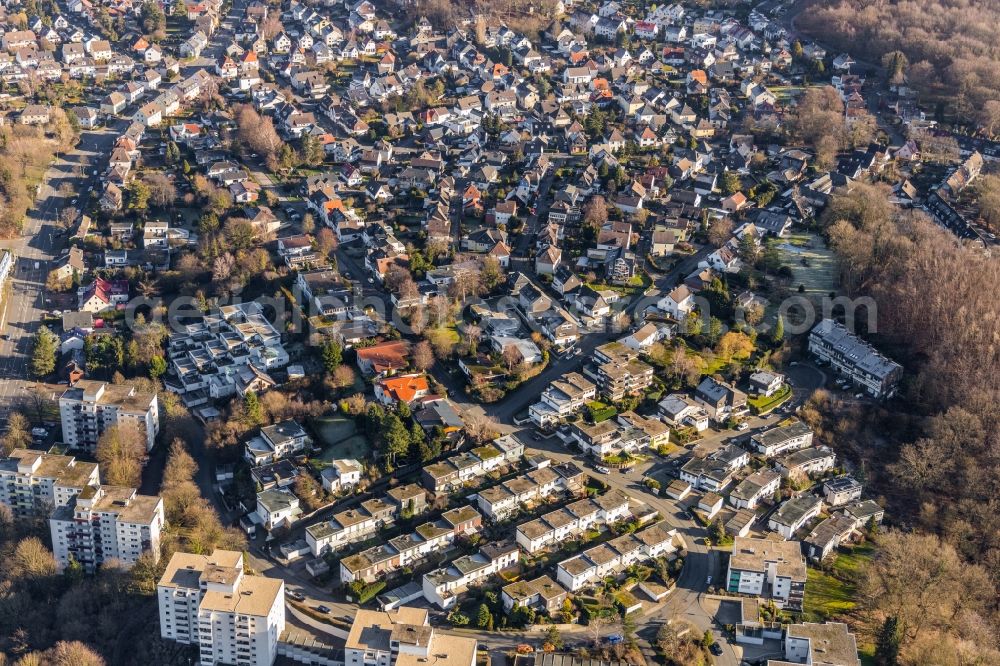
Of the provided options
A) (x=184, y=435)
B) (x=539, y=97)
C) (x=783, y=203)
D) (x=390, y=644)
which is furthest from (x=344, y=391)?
(x=539, y=97)

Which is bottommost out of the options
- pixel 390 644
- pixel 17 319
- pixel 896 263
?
pixel 17 319

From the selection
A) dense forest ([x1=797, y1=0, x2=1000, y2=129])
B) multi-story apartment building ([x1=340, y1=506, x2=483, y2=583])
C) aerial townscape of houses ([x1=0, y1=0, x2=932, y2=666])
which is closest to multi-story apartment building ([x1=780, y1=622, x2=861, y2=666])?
aerial townscape of houses ([x1=0, y1=0, x2=932, y2=666])

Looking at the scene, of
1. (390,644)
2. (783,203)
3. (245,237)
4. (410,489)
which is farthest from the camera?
(783,203)

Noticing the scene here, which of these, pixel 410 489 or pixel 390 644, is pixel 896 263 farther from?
pixel 390 644

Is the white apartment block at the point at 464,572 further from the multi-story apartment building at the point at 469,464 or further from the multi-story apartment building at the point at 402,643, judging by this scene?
the multi-story apartment building at the point at 469,464

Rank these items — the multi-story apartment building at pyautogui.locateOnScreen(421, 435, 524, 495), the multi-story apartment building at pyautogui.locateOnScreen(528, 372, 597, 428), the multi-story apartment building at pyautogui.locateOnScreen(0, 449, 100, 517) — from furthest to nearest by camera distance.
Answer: the multi-story apartment building at pyautogui.locateOnScreen(528, 372, 597, 428)
the multi-story apartment building at pyautogui.locateOnScreen(421, 435, 524, 495)
the multi-story apartment building at pyautogui.locateOnScreen(0, 449, 100, 517)

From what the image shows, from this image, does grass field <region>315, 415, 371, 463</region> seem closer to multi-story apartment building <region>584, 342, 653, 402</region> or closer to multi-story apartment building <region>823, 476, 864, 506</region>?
multi-story apartment building <region>584, 342, 653, 402</region>
